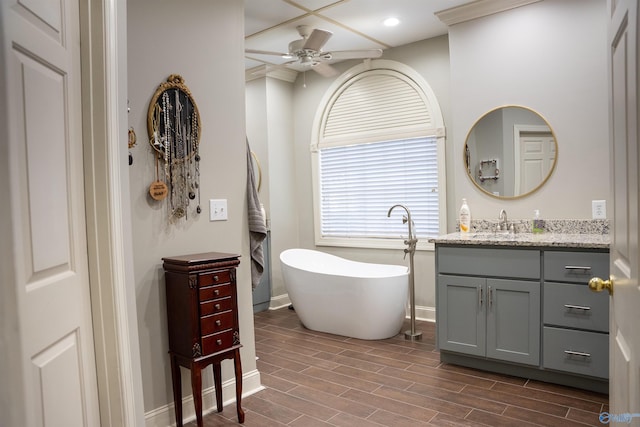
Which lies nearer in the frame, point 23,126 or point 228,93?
point 23,126

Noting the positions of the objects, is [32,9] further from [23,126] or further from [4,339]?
[4,339]

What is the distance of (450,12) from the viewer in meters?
3.65

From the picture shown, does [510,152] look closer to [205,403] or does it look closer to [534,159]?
[534,159]

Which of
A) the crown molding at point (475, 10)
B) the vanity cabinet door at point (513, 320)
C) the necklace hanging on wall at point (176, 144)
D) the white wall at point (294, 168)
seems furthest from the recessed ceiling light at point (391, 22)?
the vanity cabinet door at point (513, 320)

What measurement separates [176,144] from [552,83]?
8.79ft

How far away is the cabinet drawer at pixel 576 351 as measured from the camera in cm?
266

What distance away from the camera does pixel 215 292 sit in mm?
2389

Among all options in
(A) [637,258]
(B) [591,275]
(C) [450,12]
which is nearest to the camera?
(A) [637,258]

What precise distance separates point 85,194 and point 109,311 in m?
0.40

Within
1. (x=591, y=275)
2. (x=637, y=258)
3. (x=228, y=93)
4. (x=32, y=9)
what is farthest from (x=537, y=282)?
(x=32, y=9)

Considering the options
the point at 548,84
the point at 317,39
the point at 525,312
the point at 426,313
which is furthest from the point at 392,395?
the point at 317,39

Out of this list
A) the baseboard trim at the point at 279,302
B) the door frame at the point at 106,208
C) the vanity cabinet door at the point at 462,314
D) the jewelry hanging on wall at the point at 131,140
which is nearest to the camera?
the door frame at the point at 106,208

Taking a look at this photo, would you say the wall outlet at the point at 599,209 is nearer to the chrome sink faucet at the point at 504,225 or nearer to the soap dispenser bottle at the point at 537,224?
the soap dispenser bottle at the point at 537,224

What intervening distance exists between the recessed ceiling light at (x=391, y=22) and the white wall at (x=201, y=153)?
4.93 feet
